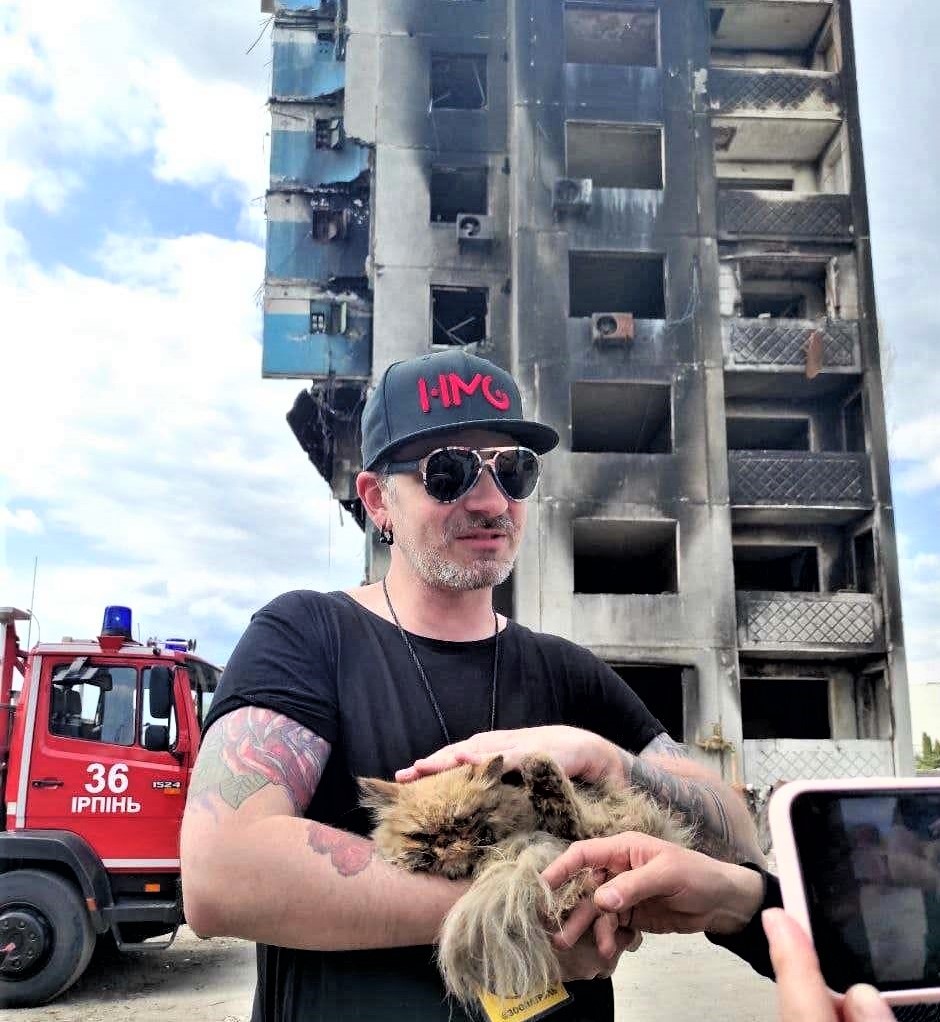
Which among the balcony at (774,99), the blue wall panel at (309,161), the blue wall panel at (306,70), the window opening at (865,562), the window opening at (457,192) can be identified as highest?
the blue wall panel at (306,70)

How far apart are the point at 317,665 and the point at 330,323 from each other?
17821mm

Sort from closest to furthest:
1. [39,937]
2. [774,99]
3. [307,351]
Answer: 1. [39,937]
2. [307,351]
3. [774,99]

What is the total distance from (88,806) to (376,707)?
5508 millimetres

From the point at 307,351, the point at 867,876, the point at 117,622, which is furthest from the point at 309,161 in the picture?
the point at 867,876

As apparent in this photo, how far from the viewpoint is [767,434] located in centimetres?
1988

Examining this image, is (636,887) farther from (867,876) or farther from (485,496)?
(485,496)

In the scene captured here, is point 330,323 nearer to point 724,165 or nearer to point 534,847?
point 724,165

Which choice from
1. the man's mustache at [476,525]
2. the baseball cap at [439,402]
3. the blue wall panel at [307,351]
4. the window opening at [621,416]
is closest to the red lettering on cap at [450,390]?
the baseball cap at [439,402]

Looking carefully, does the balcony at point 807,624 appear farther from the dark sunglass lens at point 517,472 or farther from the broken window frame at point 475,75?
the dark sunglass lens at point 517,472

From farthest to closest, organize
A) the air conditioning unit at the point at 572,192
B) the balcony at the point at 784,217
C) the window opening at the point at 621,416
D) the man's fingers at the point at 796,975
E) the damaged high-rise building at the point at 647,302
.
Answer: the balcony at the point at 784,217, the window opening at the point at 621,416, the air conditioning unit at the point at 572,192, the damaged high-rise building at the point at 647,302, the man's fingers at the point at 796,975

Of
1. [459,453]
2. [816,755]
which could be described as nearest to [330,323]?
[816,755]

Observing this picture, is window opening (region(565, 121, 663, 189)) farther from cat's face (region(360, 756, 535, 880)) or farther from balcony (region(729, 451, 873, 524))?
cat's face (region(360, 756, 535, 880))

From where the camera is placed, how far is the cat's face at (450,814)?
154 centimetres

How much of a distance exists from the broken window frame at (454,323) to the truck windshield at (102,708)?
12581mm
